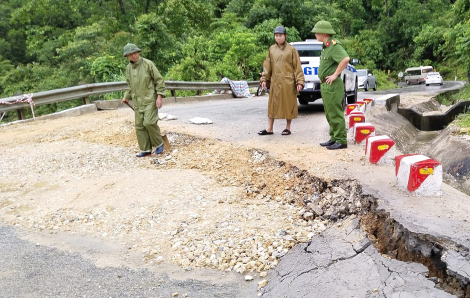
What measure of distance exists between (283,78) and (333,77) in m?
1.40

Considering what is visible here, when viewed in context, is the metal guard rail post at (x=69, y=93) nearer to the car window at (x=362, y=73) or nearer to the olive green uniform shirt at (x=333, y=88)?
the olive green uniform shirt at (x=333, y=88)

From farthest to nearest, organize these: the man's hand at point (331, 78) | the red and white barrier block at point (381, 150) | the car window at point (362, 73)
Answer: the car window at point (362, 73) → the man's hand at point (331, 78) → the red and white barrier block at point (381, 150)

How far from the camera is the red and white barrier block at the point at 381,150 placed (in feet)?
16.4

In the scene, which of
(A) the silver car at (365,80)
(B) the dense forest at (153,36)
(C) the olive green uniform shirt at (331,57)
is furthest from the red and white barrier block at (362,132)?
(A) the silver car at (365,80)

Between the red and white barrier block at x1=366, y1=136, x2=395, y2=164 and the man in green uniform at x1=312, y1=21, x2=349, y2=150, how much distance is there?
0.85 metres

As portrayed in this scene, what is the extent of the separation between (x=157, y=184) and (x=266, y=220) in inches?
69.0

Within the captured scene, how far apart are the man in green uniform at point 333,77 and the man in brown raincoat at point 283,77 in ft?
3.38

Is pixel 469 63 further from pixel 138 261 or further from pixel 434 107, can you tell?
pixel 138 261

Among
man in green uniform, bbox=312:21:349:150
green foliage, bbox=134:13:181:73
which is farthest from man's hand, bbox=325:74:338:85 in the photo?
green foliage, bbox=134:13:181:73

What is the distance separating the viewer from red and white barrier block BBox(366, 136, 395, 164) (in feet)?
16.4

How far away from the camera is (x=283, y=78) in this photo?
693cm

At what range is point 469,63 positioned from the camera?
17516 mm

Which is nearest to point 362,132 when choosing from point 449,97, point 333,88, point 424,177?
point 333,88

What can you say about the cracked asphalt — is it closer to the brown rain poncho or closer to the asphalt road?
the asphalt road
